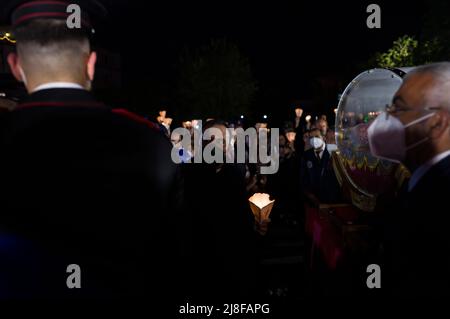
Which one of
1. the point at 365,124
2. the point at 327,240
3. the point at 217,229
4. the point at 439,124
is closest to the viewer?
the point at 439,124

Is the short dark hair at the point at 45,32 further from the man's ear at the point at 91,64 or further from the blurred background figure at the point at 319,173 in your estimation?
the blurred background figure at the point at 319,173

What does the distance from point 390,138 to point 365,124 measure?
4.91 feet

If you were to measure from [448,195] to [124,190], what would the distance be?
132 cm

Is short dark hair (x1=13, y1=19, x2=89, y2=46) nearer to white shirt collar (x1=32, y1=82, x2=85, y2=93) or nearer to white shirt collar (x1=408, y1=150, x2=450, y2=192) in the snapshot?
white shirt collar (x1=32, y1=82, x2=85, y2=93)

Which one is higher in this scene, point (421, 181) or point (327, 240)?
point (421, 181)

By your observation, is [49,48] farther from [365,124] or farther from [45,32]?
[365,124]

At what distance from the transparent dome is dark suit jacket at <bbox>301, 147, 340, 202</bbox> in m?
1.38

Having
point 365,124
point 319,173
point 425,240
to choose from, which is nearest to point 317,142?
point 319,173

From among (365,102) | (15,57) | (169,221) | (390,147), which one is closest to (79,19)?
(15,57)

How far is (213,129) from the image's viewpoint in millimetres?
4375

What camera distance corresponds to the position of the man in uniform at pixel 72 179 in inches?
63.9

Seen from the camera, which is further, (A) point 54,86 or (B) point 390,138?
(B) point 390,138

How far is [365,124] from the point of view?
12.4 feet

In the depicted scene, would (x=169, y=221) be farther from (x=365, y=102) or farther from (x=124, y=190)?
(x=365, y=102)
